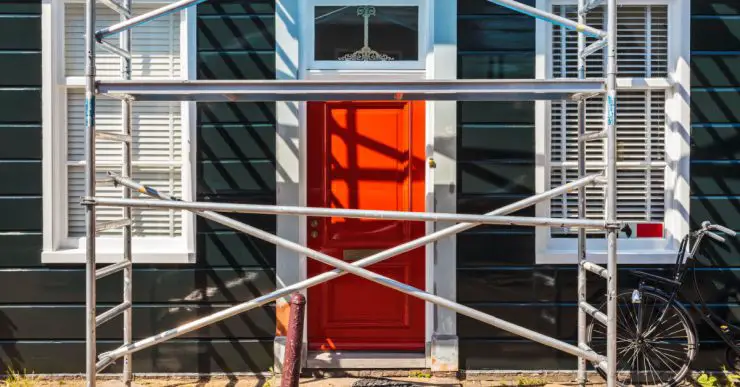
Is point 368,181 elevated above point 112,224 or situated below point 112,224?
above

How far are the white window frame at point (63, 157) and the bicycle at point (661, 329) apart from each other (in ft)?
11.6

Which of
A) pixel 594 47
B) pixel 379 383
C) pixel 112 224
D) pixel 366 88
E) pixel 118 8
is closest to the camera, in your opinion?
pixel 366 88

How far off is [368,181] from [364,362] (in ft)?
5.07

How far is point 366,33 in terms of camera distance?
514 cm

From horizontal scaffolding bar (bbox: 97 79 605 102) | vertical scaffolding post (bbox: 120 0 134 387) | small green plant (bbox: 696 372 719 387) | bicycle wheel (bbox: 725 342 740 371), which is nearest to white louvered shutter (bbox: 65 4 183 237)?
vertical scaffolding post (bbox: 120 0 134 387)

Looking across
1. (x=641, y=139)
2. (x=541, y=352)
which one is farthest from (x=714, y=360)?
(x=641, y=139)

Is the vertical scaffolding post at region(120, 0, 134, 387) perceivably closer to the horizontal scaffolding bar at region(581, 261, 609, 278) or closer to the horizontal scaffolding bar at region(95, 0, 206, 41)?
the horizontal scaffolding bar at region(95, 0, 206, 41)

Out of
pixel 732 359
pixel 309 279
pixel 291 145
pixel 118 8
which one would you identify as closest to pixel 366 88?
pixel 309 279

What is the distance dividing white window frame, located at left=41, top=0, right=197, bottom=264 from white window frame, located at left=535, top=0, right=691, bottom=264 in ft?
9.61

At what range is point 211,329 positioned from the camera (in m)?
5.01

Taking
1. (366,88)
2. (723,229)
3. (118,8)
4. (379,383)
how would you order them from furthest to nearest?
(379,383) → (723,229) → (118,8) → (366,88)

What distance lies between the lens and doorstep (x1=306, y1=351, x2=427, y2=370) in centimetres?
502

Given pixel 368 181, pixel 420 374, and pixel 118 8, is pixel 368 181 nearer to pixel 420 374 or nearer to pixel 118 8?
pixel 420 374

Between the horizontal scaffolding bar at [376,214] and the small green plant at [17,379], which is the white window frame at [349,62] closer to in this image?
the horizontal scaffolding bar at [376,214]
